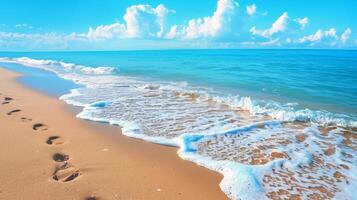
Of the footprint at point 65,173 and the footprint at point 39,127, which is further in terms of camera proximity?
the footprint at point 39,127

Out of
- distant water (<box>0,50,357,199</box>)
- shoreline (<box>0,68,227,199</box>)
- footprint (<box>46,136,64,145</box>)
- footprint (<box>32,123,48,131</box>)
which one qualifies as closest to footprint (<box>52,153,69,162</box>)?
shoreline (<box>0,68,227,199</box>)

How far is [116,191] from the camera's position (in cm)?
450

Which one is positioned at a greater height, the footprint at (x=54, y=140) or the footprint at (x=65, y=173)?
the footprint at (x=65, y=173)

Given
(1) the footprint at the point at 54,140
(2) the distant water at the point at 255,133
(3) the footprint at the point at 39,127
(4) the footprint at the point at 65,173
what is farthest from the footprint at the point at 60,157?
(3) the footprint at the point at 39,127

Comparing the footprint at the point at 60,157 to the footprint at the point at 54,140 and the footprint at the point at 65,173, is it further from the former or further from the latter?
the footprint at the point at 54,140

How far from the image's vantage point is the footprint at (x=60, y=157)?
5.62 m

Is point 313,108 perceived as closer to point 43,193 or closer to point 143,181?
point 143,181

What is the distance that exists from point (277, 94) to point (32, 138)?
12.1 m

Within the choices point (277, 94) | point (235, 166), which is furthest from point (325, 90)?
point (235, 166)

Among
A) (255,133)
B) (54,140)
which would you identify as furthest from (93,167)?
(255,133)

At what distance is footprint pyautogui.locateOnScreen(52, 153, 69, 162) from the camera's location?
562 centimetres

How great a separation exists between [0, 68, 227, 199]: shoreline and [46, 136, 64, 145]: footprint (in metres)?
0.05

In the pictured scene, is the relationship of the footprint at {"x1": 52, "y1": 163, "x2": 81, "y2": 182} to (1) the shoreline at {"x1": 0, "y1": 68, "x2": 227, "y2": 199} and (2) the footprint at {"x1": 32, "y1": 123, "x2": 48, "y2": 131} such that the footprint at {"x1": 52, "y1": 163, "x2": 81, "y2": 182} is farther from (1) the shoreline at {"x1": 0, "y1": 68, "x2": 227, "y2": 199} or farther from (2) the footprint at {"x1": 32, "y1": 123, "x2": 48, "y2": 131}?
(2) the footprint at {"x1": 32, "y1": 123, "x2": 48, "y2": 131}

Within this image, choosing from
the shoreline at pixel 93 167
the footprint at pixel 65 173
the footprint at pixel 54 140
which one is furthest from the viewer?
the footprint at pixel 54 140
